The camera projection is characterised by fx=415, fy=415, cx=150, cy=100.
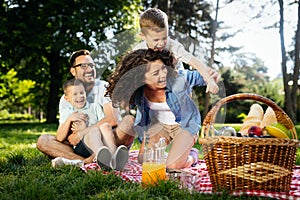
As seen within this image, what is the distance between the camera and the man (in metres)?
2.96

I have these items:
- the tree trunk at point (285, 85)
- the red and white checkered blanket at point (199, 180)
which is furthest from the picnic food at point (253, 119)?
the tree trunk at point (285, 85)

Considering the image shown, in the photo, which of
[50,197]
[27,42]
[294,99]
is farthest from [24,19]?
[50,197]

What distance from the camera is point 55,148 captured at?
3.44 m

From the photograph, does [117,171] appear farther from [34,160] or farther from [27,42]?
[27,42]

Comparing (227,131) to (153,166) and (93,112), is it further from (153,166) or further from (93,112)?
(93,112)

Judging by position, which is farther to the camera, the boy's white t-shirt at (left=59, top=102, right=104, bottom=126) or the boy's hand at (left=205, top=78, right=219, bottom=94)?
the boy's white t-shirt at (left=59, top=102, right=104, bottom=126)

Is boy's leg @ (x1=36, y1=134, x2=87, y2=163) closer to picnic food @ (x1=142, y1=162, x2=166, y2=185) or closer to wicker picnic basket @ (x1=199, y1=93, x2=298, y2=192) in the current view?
picnic food @ (x1=142, y1=162, x2=166, y2=185)

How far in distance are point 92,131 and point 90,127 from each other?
0.13ft

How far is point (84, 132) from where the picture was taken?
3.15 metres

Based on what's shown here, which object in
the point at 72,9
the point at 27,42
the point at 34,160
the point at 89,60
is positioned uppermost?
the point at 72,9

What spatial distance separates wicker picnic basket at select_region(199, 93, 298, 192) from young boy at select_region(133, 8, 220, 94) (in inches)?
18.3

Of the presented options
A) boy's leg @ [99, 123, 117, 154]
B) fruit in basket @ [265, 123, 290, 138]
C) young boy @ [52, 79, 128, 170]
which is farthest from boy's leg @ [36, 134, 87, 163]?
fruit in basket @ [265, 123, 290, 138]

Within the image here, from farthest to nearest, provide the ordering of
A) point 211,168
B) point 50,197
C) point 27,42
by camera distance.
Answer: point 27,42 < point 211,168 < point 50,197

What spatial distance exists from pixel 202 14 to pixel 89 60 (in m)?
10.3
